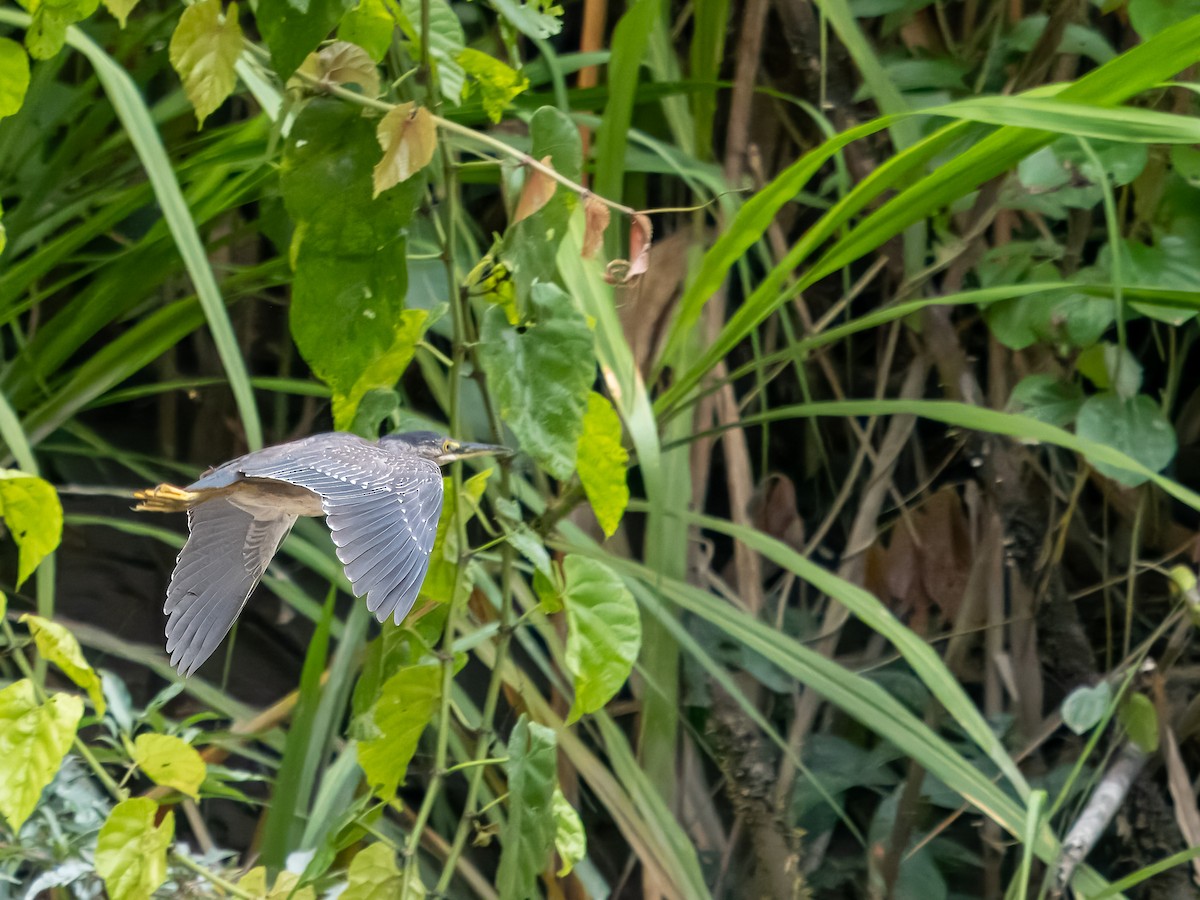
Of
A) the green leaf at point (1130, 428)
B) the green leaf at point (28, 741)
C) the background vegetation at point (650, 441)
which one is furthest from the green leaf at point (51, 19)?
the green leaf at point (1130, 428)

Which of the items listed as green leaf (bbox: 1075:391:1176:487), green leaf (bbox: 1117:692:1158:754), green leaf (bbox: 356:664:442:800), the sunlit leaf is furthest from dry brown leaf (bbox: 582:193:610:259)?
green leaf (bbox: 1117:692:1158:754)

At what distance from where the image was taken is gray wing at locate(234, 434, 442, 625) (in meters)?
0.46

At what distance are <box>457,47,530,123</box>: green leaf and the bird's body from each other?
0.71ft

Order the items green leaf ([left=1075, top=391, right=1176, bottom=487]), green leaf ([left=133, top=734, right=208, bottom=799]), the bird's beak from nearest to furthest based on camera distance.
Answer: the bird's beak < green leaf ([left=133, top=734, right=208, bottom=799]) < green leaf ([left=1075, top=391, right=1176, bottom=487])

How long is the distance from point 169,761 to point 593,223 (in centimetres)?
46

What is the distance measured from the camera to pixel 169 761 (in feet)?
2.70

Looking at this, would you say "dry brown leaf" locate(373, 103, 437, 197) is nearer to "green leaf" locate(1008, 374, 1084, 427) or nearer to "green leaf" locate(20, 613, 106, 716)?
"green leaf" locate(20, 613, 106, 716)

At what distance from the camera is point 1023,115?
2.64 feet

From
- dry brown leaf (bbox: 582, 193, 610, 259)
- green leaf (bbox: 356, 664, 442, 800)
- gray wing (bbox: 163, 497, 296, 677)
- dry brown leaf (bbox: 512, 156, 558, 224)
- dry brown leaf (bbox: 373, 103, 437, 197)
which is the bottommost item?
green leaf (bbox: 356, 664, 442, 800)

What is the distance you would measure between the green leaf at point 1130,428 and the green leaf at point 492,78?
63cm

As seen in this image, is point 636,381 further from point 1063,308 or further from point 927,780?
point 927,780

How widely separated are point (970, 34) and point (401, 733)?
105cm

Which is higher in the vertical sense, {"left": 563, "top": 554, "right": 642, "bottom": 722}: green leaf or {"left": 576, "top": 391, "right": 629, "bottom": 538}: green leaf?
{"left": 576, "top": 391, "right": 629, "bottom": 538}: green leaf

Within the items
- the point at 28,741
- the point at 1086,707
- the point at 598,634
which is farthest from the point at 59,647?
the point at 1086,707
